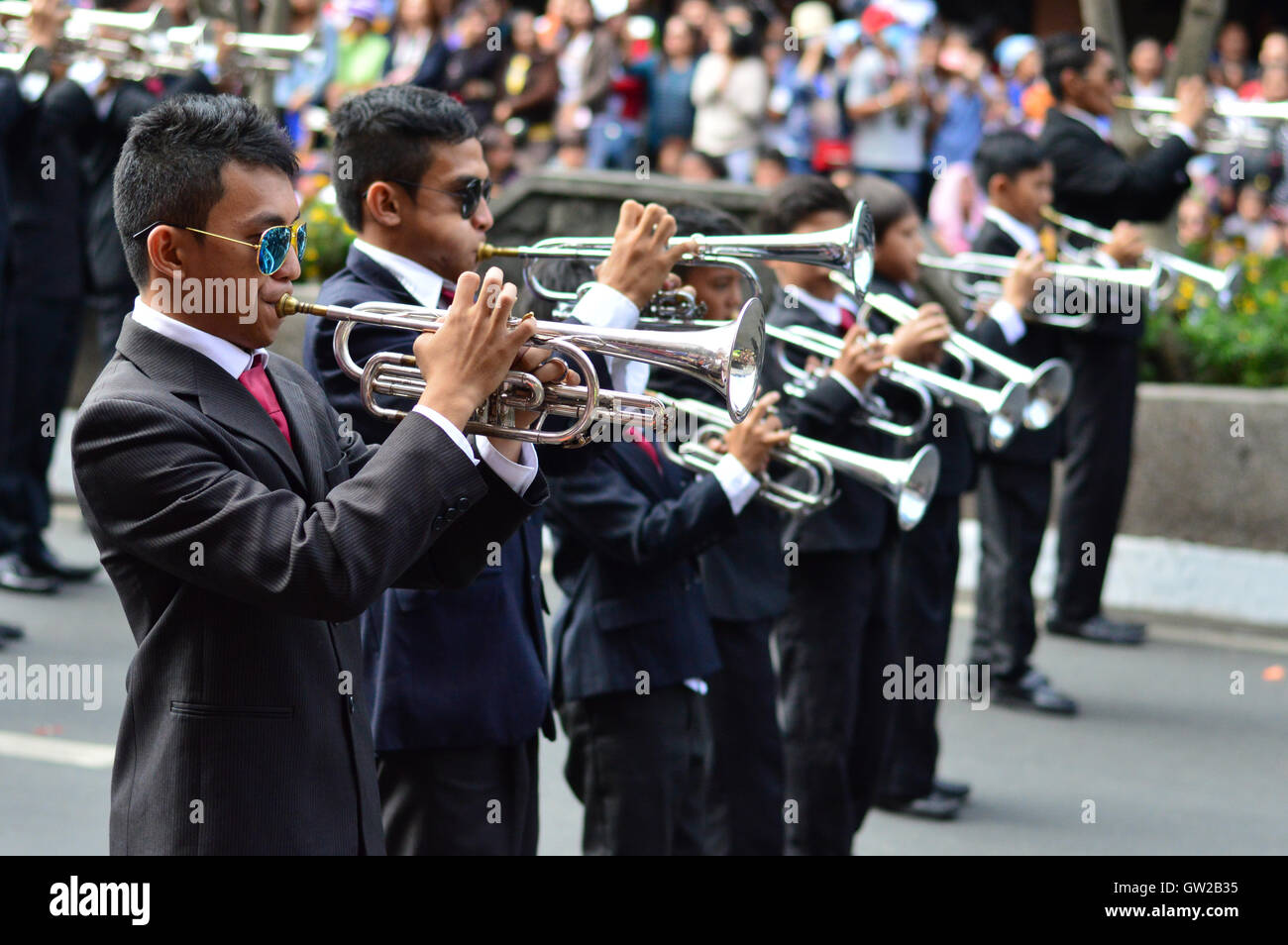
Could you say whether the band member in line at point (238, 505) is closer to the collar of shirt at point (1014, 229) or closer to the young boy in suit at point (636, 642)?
the young boy in suit at point (636, 642)

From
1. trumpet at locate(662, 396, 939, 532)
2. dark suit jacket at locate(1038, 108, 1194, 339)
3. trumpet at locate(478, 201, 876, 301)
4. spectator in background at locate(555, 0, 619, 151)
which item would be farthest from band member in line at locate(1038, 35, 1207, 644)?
spectator in background at locate(555, 0, 619, 151)

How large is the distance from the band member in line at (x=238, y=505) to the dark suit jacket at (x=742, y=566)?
5.98 ft

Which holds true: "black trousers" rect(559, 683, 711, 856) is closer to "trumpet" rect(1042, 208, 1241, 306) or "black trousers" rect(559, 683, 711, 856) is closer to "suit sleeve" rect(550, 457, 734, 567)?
"suit sleeve" rect(550, 457, 734, 567)

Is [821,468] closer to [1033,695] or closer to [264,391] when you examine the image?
[264,391]

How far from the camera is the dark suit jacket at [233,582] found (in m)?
2.51

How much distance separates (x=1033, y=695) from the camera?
6965 mm

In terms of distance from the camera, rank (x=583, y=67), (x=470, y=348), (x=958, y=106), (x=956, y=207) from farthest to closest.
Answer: (x=583, y=67), (x=958, y=106), (x=956, y=207), (x=470, y=348)

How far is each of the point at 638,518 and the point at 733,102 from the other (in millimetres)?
9342

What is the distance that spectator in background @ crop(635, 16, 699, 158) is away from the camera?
13.4 m

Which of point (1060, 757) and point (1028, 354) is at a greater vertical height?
point (1028, 354)

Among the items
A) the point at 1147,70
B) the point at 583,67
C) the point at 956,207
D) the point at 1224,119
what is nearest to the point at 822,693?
the point at 1224,119
